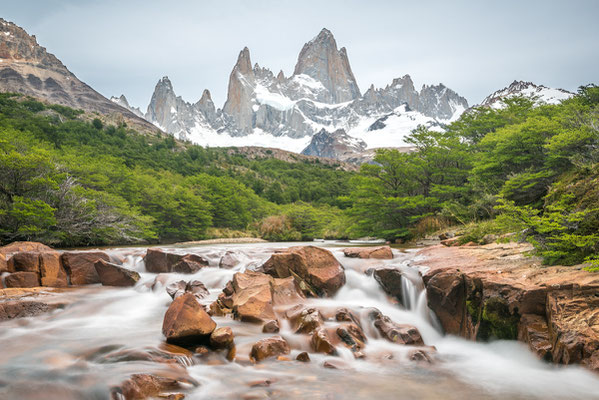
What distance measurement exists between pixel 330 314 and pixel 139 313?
4656mm

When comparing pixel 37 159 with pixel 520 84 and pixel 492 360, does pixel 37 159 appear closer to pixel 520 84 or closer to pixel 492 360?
pixel 492 360

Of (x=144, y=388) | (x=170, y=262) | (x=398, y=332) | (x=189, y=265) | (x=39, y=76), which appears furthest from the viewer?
(x=39, y=76)

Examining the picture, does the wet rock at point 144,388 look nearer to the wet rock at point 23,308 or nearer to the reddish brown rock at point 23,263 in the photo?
the wet rock at point 23,308

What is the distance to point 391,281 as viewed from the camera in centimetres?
878

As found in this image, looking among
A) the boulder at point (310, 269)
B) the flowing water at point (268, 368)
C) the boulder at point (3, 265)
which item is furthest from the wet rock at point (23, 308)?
the boulder at point (310, 269)

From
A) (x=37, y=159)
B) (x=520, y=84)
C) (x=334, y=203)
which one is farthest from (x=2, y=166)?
(x=520, y=84)

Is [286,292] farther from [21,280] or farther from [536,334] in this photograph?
[21,280]

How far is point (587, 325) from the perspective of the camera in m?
4.46

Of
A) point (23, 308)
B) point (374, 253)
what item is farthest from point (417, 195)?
point (23, 308)

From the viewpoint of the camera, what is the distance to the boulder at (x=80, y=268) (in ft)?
33.6

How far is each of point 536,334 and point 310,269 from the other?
548 cm

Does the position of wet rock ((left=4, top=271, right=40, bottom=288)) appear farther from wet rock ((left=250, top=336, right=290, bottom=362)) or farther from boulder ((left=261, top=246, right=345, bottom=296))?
wet rock ((left=250, top=336, right=290, bottom=362))

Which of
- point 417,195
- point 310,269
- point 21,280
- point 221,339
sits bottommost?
point 221,339

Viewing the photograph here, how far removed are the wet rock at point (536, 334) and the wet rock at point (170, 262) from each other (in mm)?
9502
